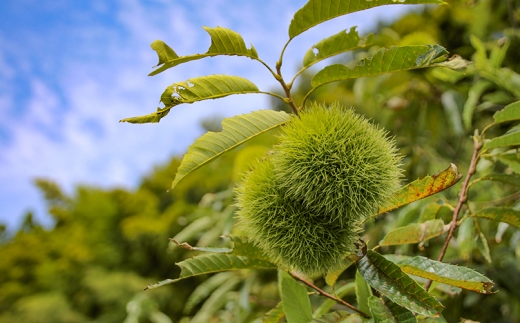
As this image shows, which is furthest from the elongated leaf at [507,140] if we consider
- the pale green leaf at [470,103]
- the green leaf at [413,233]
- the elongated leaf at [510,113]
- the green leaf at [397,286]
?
the pale green leaf at [470,103]

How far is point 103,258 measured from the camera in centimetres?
723

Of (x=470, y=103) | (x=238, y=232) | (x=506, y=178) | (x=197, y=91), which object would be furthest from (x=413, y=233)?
(x=238, y=232)

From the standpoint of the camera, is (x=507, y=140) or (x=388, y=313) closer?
(x=388, y=313)

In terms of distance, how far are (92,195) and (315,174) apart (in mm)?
8518

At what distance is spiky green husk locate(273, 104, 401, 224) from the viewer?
63 centimetres

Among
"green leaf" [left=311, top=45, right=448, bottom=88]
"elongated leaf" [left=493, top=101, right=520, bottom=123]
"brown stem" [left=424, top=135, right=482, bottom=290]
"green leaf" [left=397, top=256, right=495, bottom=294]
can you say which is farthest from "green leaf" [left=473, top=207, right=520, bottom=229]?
"green leaf" [left=311, top=45, right=448, bottom=88]

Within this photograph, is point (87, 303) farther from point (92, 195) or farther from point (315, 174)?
point (315, 174)

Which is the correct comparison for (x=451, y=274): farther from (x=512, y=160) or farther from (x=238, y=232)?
(x=238, y=232)

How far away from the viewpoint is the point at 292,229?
67cm

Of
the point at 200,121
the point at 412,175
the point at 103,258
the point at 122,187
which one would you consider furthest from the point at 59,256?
the point at 412,175

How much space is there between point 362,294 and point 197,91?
0.50m

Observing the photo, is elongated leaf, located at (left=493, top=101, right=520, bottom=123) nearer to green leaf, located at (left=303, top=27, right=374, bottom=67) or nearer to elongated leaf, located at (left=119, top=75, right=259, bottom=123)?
green leaf, located at (left=303, top=27, right=374, bottom=67)

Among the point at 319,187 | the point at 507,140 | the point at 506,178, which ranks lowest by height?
the point at 506,178

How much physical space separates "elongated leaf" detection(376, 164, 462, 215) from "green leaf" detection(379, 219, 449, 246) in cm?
12
